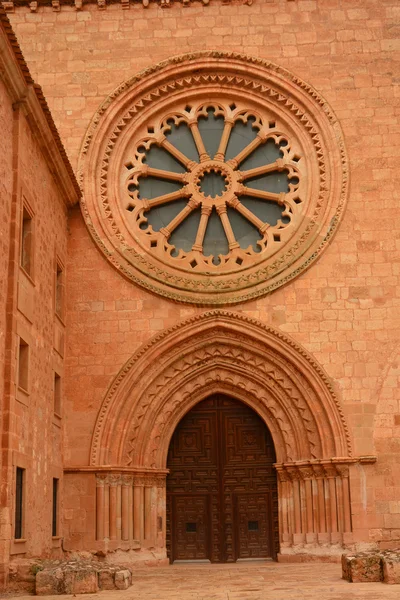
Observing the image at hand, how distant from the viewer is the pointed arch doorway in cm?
1762

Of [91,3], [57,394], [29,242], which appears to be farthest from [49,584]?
[91,3]

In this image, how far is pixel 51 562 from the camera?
13.4 metres

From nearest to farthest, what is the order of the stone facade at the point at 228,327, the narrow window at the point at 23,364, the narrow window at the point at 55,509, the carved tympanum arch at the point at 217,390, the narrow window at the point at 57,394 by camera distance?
the narrow window at the point at 23,364, the narrow window at the point at 55,509, the stone facade at the point at 228,327, the narrow window at the point at 57,394, the carved tympanum arch at the point at 217,390

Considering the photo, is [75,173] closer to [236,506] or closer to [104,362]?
[104,362]

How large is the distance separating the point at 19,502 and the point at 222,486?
5.20 meters

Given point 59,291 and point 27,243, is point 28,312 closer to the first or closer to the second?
point 27,243

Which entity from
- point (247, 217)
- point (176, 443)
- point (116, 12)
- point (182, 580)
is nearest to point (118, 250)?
point (247, 217)

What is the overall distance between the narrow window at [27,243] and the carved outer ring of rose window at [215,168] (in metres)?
2.96

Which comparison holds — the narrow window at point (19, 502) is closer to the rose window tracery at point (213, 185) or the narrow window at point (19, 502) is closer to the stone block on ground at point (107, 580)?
the stone block on ground at point (107, 580)

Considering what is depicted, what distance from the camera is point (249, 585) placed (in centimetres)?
1299

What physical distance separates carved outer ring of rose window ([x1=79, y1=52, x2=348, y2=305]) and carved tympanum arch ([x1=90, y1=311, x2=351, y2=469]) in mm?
805

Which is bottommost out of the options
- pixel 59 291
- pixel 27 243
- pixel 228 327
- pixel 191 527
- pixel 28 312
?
pixel 191 527

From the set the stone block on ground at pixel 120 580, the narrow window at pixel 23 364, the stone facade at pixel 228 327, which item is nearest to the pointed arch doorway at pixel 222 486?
the stone facade at pixel 228 327

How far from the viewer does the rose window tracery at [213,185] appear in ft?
60.3
